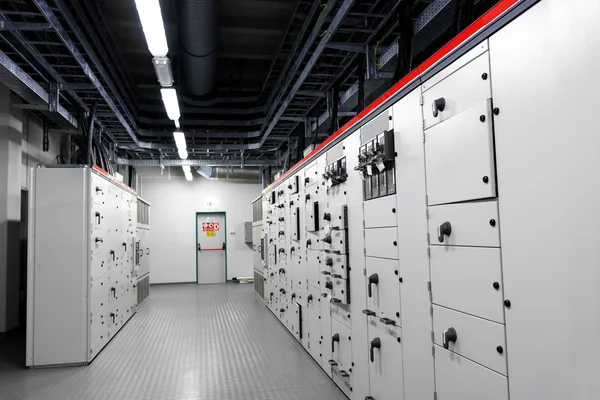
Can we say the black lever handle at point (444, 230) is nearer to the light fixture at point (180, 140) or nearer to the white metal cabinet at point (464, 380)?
the white metal cabinet at point (464, 380)

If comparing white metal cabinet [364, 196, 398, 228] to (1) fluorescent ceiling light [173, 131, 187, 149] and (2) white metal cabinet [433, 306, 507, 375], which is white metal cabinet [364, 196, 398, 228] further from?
(1) fluorescent ceiling light [173, 131, 187, 149]

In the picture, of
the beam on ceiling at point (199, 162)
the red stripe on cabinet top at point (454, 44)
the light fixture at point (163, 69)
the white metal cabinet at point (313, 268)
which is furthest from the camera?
the beam on ceiling at point (199, 162)

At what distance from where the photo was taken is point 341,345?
159 inches

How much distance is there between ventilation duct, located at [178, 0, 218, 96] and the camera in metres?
4.56

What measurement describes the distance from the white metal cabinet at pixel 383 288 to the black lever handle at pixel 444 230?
26.1 inches

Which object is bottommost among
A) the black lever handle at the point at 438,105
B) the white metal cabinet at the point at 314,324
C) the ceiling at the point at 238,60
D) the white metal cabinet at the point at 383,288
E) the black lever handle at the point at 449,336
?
the white metal cabinet at the point at 314,324

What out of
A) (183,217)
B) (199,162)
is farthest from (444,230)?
(183,217)

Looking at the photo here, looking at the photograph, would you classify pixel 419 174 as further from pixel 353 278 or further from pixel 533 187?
pixel 353 278

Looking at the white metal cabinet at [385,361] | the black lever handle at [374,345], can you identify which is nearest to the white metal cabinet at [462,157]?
the white metal cabinet at [385,361]

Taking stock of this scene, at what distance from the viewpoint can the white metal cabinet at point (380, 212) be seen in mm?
2961

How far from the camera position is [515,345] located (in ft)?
5.86

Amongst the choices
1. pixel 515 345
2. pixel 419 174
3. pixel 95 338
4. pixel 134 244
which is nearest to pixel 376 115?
pixel 419 174

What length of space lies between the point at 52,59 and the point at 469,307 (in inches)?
233

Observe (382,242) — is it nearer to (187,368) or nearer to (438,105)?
(438,105)
